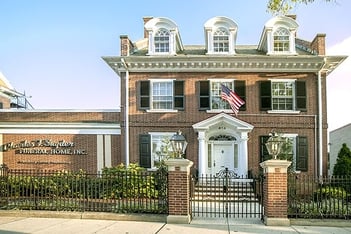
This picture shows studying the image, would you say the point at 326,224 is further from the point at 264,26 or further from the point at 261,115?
the point at 264,26

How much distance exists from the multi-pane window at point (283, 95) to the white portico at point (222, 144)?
2.01 m

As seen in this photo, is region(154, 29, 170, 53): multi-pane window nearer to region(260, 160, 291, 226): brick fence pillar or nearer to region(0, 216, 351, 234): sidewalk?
region(260, 160, 291, 226): brick fence pillar

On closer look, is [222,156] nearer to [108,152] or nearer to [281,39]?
[108,152]

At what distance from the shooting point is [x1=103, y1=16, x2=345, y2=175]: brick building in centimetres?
1953

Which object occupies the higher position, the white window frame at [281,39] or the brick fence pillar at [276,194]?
the white window frame at [281,39]

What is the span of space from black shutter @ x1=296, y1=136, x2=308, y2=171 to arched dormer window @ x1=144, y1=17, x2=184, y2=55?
783cm

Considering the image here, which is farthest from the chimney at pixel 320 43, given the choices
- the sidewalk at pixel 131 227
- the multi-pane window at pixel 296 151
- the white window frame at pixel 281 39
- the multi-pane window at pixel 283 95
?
the sidewalk at pixel 131 227

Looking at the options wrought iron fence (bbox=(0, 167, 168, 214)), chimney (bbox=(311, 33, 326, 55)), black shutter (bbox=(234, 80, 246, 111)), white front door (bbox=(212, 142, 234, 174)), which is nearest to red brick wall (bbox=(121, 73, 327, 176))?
black shutter (bbox=(234, 80, 246, 111))

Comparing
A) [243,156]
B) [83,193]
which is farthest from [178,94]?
[83,193]

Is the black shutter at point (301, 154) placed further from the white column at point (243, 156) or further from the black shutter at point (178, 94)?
the black shutter at point (178, 94)

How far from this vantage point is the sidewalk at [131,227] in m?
9.75

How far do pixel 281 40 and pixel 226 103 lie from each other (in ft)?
14.5

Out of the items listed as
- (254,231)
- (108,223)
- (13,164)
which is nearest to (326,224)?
(254,231)

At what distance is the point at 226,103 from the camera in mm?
20062
